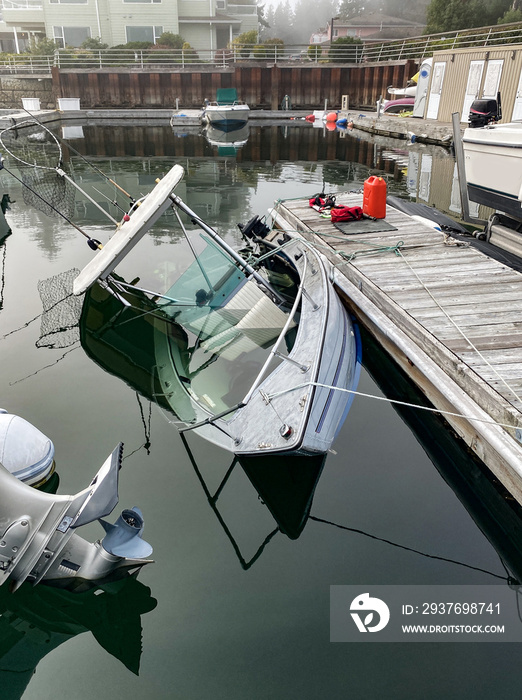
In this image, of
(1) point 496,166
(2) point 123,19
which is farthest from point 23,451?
(2) point 123,19

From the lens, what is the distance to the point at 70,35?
4591cm

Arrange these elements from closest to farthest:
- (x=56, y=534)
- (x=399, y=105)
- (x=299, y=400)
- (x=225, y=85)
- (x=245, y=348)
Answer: (x=56, y=534), (x=299, y=400), (x=245, y=348), (x=399, y=105), (x=225, y=85)

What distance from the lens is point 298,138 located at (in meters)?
28.6

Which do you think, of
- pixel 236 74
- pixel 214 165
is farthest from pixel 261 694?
pixel 236 74

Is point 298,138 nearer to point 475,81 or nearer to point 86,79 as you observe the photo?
point 475,81

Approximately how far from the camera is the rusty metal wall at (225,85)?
36.6 meters

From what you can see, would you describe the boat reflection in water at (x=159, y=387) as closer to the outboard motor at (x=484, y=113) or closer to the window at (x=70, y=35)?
the outboard motor at (x=484, y=113)

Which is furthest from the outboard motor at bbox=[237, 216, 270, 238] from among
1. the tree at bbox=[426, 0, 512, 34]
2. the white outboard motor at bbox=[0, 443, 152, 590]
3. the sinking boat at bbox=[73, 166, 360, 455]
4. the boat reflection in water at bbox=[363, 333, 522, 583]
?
the tree at bbox=[426, 0, 512, 34]

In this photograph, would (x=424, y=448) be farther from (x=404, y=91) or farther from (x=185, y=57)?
(x=185, y=57)

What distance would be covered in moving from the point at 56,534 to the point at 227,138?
28.4 meters

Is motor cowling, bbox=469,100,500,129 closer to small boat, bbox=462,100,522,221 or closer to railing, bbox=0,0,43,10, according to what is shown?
small boat, bbox=462,100,522,221

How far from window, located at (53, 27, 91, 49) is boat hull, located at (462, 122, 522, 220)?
45.7 meters

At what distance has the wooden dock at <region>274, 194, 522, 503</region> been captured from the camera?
4.67 m

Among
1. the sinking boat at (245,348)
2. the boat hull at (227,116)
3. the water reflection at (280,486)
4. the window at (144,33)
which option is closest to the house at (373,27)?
the window at (144,33)
